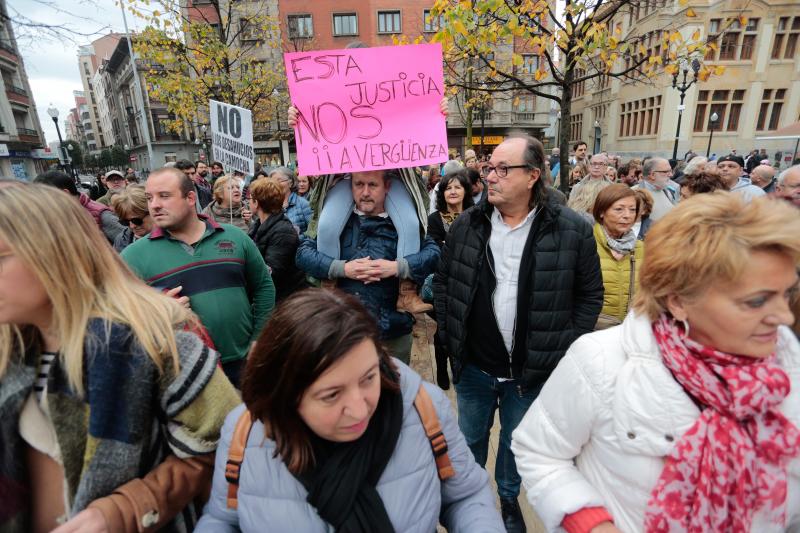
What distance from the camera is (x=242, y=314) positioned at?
2.41 meters

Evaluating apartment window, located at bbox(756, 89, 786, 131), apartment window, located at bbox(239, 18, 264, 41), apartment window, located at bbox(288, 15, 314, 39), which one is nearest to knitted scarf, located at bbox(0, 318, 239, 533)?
apartment window, located at bbox(239, 18, 264, 41)

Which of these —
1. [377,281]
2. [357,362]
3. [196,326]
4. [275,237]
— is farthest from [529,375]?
[275,237]

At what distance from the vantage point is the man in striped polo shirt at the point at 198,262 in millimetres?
2250

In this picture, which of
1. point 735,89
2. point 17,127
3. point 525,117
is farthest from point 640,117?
point 17,127

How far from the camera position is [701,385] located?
43.3 inches

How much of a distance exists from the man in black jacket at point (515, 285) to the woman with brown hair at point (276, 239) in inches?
65.1

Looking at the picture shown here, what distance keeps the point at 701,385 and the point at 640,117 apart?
3392cm

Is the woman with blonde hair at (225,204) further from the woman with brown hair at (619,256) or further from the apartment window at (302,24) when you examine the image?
the apartment window at (302,24)

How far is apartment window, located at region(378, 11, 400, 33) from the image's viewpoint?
27.0 metres

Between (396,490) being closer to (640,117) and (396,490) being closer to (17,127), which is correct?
(640,117)

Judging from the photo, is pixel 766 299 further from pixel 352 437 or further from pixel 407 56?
pixel 407 56

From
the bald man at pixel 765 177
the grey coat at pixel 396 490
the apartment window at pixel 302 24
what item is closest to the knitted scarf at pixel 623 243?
the grey coat at pixel 396 490

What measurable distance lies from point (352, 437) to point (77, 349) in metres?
0.77

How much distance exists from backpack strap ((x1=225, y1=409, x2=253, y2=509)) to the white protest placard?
3.66m
